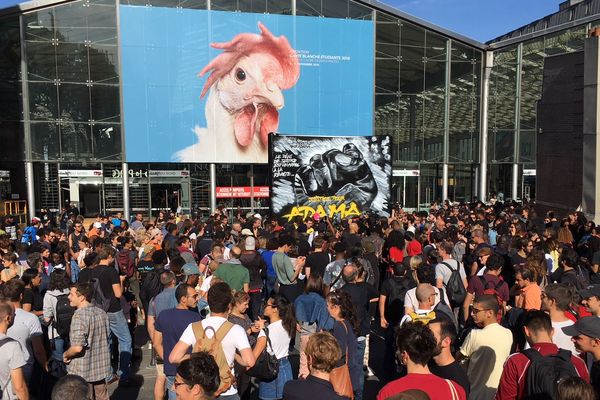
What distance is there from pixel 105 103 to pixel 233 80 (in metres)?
6.10

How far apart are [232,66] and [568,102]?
14.7m

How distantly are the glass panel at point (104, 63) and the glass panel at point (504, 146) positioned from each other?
2046 centimetres

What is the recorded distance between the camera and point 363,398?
21.4 feet

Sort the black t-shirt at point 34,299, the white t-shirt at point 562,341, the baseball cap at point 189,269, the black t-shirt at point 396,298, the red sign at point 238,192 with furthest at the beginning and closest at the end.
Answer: the red sign at point 238,192 → the baseball cap at point 189,269 → the black t-shirt at point 396,298 → the black t-shirt at point 34,299 → the white t-shirt at point 562,341

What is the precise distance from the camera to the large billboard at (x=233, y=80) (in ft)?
76.7

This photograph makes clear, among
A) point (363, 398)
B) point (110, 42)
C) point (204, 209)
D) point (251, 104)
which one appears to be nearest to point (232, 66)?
point (251, 104)

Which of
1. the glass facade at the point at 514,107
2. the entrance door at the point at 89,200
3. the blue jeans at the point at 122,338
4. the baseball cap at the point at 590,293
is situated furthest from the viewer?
the glass facade at the point at 514,107

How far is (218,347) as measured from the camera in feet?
13.9

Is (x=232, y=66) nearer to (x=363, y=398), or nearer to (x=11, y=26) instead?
(x=11, y=26)

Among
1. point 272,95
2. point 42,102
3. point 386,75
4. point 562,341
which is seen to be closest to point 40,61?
point 42,102

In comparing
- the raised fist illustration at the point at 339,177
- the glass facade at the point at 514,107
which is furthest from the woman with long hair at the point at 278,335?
the glass facade at the point at 514,107

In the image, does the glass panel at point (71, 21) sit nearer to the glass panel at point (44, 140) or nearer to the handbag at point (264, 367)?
the glass panel at point (44, 140)

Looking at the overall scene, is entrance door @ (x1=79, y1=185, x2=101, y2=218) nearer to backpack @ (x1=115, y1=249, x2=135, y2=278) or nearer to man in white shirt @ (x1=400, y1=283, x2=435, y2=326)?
backpack @ (x1=115, y1=249, x2=135, y2=278)

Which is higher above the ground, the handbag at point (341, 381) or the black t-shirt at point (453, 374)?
the black t-shirt at point (453, 374)
